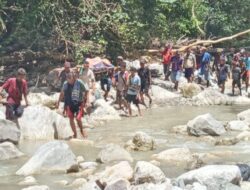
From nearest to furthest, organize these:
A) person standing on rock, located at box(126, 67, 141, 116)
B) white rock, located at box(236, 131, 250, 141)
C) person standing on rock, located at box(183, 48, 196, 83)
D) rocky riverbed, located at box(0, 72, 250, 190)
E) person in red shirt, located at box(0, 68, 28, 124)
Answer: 1. rocky riverbed, located at box(0, 72, 250, 190)
2. white rock, located at box(236, 131, 250, 141)
3. person in red shirt, located at box(0, 68, 28, 124)
4. person standing on rock, located at box(126, 67, 141, 116)
5. person standing on rock, located at box(183, 48, 196, 83)

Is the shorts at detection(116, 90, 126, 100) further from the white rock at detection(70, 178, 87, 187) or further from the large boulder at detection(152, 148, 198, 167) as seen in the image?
the white rock at detection(70, 178, 87, 187)

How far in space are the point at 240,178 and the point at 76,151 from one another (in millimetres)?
3595

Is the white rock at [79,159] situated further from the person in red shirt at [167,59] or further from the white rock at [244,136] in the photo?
the person in red shirt at [167,59]

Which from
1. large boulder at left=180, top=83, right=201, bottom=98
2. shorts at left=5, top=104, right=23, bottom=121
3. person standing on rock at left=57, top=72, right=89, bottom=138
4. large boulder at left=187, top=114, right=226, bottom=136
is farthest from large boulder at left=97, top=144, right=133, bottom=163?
large boulder at left=180, top=83, right=201, bottom=98

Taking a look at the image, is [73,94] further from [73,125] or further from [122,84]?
[122,84]

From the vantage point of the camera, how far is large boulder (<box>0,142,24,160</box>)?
387 inches

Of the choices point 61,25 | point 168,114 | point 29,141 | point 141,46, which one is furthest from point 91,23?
point 29,141

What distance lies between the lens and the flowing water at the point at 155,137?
28.5 feet

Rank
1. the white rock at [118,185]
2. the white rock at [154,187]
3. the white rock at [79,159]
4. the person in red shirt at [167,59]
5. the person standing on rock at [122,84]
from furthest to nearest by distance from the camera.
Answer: the person in red shirt at [167,59] < the person standing on rock at [122,84] < the white rock at [79,159] < the white rock at [118,185] < the white rock at [154,187]

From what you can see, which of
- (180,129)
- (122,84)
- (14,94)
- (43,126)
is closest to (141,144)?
(43,126)

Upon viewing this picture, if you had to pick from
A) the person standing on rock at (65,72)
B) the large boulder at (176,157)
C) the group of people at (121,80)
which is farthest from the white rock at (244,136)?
the person standing on rock at (65,72)

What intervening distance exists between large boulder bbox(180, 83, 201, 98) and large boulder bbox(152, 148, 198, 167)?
9.15 metres

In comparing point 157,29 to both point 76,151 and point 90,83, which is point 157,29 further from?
point 76,151

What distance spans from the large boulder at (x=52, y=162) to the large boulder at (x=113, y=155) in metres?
0.72
